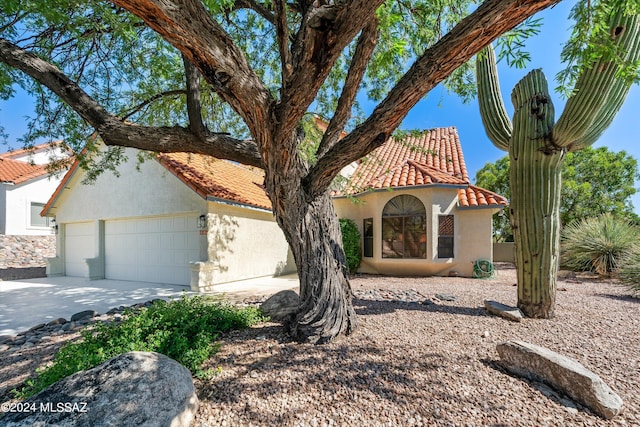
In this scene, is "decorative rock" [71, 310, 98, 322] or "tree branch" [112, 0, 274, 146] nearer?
"tree branch" [112, 0, 274, 146]

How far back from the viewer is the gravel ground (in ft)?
7.93

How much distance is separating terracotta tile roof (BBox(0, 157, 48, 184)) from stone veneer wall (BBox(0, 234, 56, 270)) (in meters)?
3.28

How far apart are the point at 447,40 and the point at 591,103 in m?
3.39

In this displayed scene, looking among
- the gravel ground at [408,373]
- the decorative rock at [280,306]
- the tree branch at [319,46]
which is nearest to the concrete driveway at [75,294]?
the gravel ground at [408,373]

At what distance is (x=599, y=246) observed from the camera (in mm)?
10266

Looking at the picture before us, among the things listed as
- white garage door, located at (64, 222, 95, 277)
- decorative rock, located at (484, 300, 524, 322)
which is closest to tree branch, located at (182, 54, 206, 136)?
decorative rock, located at (484, 300, 524, 322)

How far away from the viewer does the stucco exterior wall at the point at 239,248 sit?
8688 millimetres

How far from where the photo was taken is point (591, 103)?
4.29 metres

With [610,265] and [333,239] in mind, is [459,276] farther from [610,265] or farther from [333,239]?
[333,239]

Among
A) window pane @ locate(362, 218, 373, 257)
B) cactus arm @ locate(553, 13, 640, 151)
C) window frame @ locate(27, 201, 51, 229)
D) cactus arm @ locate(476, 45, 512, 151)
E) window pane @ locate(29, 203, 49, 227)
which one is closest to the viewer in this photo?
cactus arm @ locate(553, 13, 640, 151)

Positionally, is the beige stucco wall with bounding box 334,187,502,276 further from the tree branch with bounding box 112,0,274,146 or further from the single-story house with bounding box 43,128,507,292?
the tree branch with bounding box 112,0,274,146

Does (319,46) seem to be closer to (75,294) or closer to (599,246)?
(75,294)

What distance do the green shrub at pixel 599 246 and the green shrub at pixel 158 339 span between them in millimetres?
12598

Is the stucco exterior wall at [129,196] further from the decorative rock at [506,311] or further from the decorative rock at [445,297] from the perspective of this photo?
the decorative rock at [506,311]
